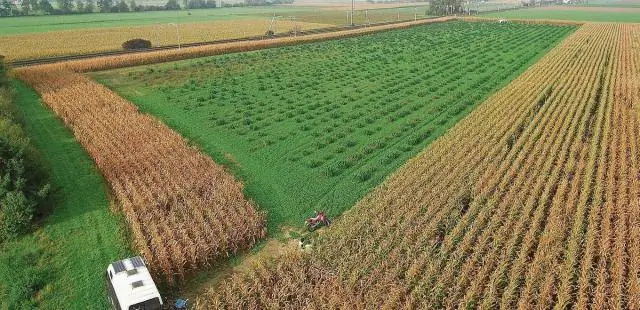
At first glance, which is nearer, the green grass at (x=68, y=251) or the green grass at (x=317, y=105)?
the green grass at (x=68, y=251)

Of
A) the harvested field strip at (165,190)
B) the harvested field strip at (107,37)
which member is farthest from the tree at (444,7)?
the harvested field strip at (165,190)

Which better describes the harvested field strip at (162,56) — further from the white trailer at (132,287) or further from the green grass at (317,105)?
the white trailer at (132,287)

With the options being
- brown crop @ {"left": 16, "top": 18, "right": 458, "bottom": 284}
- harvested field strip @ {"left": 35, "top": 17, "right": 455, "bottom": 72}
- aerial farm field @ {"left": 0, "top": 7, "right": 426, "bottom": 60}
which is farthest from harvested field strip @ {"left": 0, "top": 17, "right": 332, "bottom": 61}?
brown crop @ {"left": 16, "top": 18, "right": 458, "bottom": 284}

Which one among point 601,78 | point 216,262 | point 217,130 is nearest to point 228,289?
point 216,262

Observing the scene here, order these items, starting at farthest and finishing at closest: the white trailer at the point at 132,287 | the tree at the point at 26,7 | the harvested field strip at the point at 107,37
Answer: the tree at the point at 26,7, the harvested field strip at the point at 107,37, the white trailer at the point at 132,287

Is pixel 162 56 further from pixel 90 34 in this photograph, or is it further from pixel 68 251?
pixel 68 251

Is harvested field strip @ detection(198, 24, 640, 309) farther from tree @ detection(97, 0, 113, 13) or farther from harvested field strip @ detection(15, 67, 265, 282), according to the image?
tree @ detection(97, 0, 113, 13)

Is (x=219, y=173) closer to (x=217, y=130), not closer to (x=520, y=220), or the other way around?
(x=217, y=130)

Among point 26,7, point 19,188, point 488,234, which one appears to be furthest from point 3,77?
point 26,7
